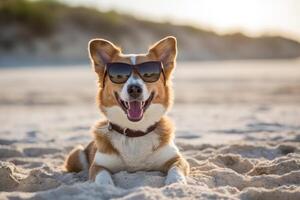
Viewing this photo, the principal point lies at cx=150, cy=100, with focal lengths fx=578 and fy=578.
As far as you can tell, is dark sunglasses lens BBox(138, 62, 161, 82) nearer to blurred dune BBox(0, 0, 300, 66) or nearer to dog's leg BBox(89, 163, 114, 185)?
dog's leg BBox(89, 163, 114, 185)

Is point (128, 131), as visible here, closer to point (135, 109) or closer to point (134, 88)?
point (135, 109)

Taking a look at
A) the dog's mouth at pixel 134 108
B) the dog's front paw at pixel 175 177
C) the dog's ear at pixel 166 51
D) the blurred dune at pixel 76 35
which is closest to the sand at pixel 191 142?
the dog's front paw at pixel 175 177

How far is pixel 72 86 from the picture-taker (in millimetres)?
17656

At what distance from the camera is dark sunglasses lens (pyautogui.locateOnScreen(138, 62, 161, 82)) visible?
553 centimetres

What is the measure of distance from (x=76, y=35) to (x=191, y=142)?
31.8m

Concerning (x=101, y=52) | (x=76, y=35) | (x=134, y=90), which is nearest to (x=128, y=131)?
(x=134, y=90)

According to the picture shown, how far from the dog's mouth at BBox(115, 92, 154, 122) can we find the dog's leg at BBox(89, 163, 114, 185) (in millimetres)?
542

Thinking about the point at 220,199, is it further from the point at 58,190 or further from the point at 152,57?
the point at 152,57

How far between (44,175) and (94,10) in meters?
43.3

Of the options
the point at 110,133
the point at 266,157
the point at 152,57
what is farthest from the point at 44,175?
the point at 266,157

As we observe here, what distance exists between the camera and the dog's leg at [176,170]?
498cm

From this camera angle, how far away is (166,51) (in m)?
5.88

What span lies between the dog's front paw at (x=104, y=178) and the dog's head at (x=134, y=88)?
1.77 feet

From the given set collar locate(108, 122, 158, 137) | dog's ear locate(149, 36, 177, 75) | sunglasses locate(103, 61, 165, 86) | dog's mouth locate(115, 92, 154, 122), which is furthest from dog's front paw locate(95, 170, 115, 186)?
dog's ear locate(149, 36, 177, 75)
